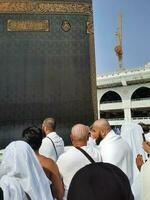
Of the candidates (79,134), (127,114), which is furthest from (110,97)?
(79,134)

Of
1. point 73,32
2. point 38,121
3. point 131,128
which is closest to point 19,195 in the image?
point 131,128

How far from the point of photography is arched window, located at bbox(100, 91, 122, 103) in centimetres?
2245

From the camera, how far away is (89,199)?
0.74 meters

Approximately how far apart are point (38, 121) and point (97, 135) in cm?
465

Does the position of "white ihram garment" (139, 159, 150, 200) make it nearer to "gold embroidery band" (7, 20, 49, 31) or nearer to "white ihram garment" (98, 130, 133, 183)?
"white ihram garment" (98, 130, 133, 183)

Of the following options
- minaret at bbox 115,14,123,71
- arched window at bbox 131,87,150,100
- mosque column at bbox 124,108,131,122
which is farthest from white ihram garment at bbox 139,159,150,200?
minaret at bbox 115,14,123,71

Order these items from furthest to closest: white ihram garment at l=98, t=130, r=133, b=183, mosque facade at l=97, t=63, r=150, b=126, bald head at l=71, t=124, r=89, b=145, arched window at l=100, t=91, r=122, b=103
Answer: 1. arched window at l=100, t=91, r=122, b=103
2. mosque facade at l=97, t=63, r=150, b=126
3. white ihram garment at l=98, t=130, r=133, b=183
4. bald head at l=71, t=124, r=89, b=145

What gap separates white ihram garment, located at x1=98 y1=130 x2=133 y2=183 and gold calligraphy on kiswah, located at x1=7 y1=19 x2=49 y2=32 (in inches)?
205

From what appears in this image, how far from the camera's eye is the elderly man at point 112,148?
2057 mm

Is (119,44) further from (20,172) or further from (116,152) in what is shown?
(20,172)

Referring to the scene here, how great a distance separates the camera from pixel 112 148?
207 cm

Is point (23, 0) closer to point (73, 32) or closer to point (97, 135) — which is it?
point (73, 32)

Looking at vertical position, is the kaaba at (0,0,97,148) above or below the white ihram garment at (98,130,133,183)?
above

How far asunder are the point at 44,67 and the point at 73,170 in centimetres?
529
